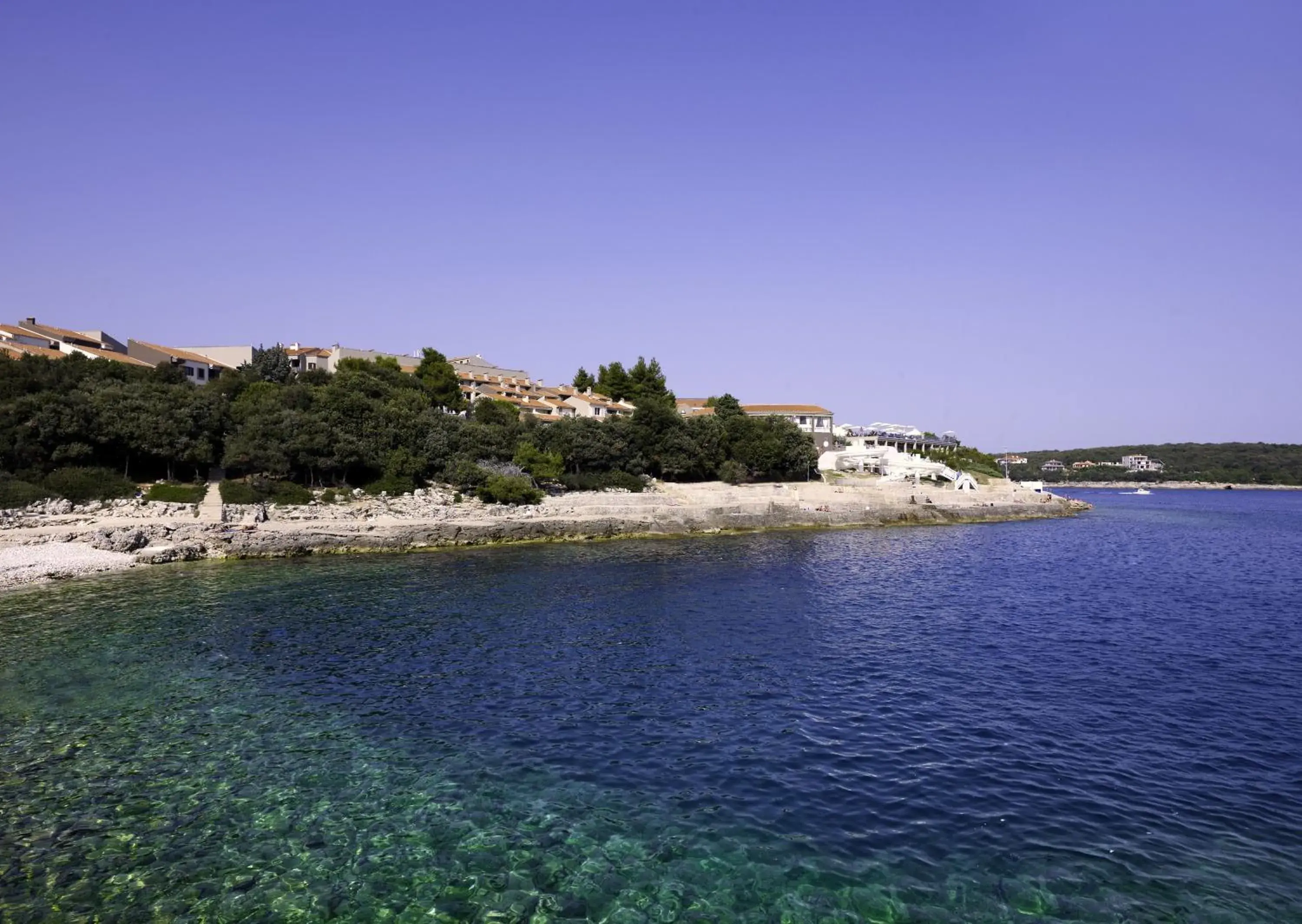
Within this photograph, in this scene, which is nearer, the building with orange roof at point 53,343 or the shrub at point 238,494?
the shrub at point 238,494

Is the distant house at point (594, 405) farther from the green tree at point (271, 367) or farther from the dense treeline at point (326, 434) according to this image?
the green tree at point (271, 367)

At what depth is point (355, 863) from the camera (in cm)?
1106

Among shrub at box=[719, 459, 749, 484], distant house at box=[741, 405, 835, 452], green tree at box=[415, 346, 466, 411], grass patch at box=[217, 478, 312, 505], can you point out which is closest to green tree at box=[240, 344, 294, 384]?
green tree at box=[415, 346, 466, 411]

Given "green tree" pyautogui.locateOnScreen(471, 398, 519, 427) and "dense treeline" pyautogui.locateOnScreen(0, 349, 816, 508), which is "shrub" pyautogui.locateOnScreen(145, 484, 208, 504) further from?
"green tree" pyautogui.locateOnScreen(471, 398, 519, 427)

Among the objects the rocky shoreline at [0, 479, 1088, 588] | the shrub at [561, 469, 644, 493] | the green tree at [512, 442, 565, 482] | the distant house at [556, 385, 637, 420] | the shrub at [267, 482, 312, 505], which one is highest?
the distant house at [556, 385, 637, 420]

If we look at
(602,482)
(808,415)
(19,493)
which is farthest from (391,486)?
(808,415)

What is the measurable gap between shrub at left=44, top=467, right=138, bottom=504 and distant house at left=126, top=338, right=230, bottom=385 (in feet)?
100

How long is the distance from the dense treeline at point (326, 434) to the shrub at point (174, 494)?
3.04 m

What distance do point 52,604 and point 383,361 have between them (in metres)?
60.1

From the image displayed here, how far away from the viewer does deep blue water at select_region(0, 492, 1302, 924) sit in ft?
34.3

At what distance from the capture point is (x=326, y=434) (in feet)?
180

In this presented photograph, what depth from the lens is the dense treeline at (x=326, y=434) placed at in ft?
163

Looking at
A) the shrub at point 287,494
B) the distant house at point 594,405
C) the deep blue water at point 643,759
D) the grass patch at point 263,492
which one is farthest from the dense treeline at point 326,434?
the deep blue water at point 643,759

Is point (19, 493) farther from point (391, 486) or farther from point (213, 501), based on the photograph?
point (391, 486)
